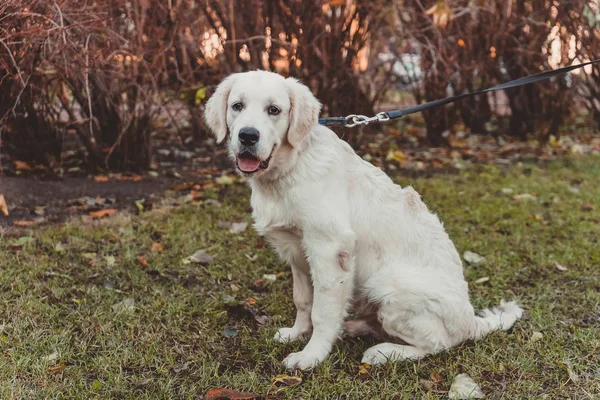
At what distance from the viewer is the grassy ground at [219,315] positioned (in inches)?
105

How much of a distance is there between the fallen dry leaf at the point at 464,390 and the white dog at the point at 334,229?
236 millimetres

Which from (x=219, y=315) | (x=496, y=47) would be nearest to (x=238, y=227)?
(x=219, y=315)

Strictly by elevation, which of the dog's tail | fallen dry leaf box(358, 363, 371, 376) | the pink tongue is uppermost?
the pink tongue

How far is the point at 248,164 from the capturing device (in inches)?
111

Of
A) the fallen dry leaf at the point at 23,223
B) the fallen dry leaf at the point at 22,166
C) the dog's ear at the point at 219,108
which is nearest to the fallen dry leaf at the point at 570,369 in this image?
the dog's ear at the point at 219,108

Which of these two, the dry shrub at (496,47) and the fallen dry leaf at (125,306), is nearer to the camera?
the fallen dry leaf at (125,306)

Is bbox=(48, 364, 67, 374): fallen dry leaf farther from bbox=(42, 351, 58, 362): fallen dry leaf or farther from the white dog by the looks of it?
the white dog

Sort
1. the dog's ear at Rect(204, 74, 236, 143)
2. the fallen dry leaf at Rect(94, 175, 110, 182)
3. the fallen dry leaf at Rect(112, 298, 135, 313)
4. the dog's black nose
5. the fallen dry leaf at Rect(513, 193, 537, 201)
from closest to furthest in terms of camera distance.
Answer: the dog's black nose < the dog's ear at Rect(204, 74, 236, 143) < the fallen dry leaf at Rect(112, 298, 135, 313) < the fallen dry leaf at Rect(94, 175, 110, 182) < the fallen dry leaf at Rect(513, 193, 537, 201)

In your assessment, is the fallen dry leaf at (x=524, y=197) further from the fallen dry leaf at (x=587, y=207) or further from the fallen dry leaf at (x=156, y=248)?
the fallen dry leaf at (x=156, y=248)

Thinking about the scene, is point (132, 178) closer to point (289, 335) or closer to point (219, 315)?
point (219, 315)

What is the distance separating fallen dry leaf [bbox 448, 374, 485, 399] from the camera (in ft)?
8.54

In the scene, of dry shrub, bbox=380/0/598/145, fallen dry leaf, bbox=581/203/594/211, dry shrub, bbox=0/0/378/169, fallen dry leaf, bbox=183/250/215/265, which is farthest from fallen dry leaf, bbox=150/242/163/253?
dry shrub, bbox=380/0/598/145

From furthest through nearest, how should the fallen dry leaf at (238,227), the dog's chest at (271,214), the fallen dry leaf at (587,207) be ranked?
the fallen dry leaf at (587,207) < the fallen dry leaf at (238,227) < the dog's chest at (271,214)

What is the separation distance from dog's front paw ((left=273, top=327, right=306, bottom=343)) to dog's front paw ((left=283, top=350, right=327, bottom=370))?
0.79ft
